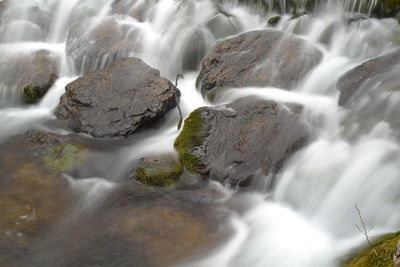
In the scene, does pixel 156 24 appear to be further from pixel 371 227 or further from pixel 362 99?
pixel 371 227

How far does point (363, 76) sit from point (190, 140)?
3.25 m

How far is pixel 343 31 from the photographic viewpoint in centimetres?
967

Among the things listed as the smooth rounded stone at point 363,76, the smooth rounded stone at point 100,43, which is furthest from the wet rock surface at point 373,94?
the smooth rounded stone at point 100,43

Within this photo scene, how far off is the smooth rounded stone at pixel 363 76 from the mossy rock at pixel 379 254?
361 centimetres

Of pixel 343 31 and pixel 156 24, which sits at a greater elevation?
pixel 343 31

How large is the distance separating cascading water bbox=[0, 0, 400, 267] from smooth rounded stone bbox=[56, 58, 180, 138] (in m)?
0.36

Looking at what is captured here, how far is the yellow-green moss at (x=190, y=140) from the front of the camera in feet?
24.7

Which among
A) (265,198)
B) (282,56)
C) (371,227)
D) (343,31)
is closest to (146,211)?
(265,198)

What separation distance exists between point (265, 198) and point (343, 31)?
4.78m

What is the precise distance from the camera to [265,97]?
27.6 ft

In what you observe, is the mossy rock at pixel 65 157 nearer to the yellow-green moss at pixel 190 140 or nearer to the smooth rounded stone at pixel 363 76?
the yellow-green moss at pixel 190 140

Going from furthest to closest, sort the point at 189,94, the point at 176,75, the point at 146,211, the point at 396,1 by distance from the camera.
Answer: the point at 176,75, the point at 189,94, the point at 396,1, the point at 146,211

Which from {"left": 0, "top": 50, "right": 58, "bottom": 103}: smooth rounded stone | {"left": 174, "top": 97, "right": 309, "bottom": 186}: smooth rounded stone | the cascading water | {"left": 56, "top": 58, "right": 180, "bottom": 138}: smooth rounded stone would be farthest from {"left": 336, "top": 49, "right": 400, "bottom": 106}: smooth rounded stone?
{"left": 0, "top": 50, "right": 58, "bottom": 103}: smooth rounded stone

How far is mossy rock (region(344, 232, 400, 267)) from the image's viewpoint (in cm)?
396
